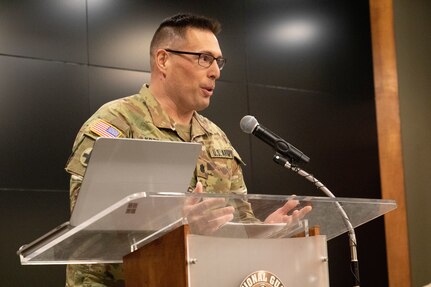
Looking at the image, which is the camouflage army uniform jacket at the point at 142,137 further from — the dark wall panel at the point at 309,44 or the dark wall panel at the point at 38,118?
the dark wall panel at the point at 309,44

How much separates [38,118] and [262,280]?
8.82ft

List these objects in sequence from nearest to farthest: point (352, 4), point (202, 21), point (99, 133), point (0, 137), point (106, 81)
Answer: point (99, 133) < point (202, 21) < point (0, 137) < point (106, 81) < point (352, 4)

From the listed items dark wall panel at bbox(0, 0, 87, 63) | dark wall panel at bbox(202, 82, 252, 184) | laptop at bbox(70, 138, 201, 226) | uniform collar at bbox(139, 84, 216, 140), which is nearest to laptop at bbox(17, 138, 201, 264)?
laptop at bbox(70, 138, 201, 226)

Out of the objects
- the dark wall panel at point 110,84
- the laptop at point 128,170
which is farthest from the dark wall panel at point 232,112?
the laptop at point 128,170

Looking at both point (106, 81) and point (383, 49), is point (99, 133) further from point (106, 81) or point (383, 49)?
point (383, 49)

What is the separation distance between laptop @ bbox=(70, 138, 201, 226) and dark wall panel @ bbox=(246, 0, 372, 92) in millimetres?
3303

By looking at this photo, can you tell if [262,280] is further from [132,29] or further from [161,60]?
[132,29]

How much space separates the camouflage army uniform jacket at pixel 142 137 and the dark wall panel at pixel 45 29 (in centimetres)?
146

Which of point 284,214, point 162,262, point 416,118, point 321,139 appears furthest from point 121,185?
point 416,118

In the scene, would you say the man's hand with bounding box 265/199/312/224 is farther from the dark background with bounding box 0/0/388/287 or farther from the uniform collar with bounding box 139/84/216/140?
the dark background with bounding box 0/0/388/287

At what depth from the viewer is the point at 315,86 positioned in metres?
5.68

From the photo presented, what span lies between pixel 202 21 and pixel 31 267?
69.7 inches

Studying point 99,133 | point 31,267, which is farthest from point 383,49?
point 99,133

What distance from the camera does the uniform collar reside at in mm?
2847
